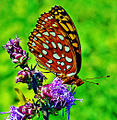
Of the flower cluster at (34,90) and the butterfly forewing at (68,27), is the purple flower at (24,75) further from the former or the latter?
the butterfly forewing at (68,27)

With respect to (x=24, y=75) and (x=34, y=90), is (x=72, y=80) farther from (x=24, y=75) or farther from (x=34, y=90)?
(x=24, y=75)

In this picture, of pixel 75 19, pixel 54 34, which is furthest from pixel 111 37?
pixel 54 34

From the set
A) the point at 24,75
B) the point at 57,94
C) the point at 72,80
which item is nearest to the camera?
the point at 24,75

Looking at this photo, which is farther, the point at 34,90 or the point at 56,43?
the point at 56,43

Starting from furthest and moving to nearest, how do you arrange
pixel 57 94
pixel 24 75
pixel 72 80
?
1. pixel 72 80
2. pixel 57 94
3. pixel 24 75

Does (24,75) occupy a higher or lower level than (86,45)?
lower

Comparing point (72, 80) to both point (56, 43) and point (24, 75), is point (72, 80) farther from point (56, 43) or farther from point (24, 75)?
point (24, 75)

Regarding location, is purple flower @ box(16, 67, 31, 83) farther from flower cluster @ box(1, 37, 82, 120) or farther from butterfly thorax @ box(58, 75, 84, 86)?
butterfly thorax @ box(58, 75, 84, 86)

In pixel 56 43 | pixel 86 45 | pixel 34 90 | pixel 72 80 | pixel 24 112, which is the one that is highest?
pixel 86 45

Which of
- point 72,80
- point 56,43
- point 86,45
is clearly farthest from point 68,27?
point 86,45
